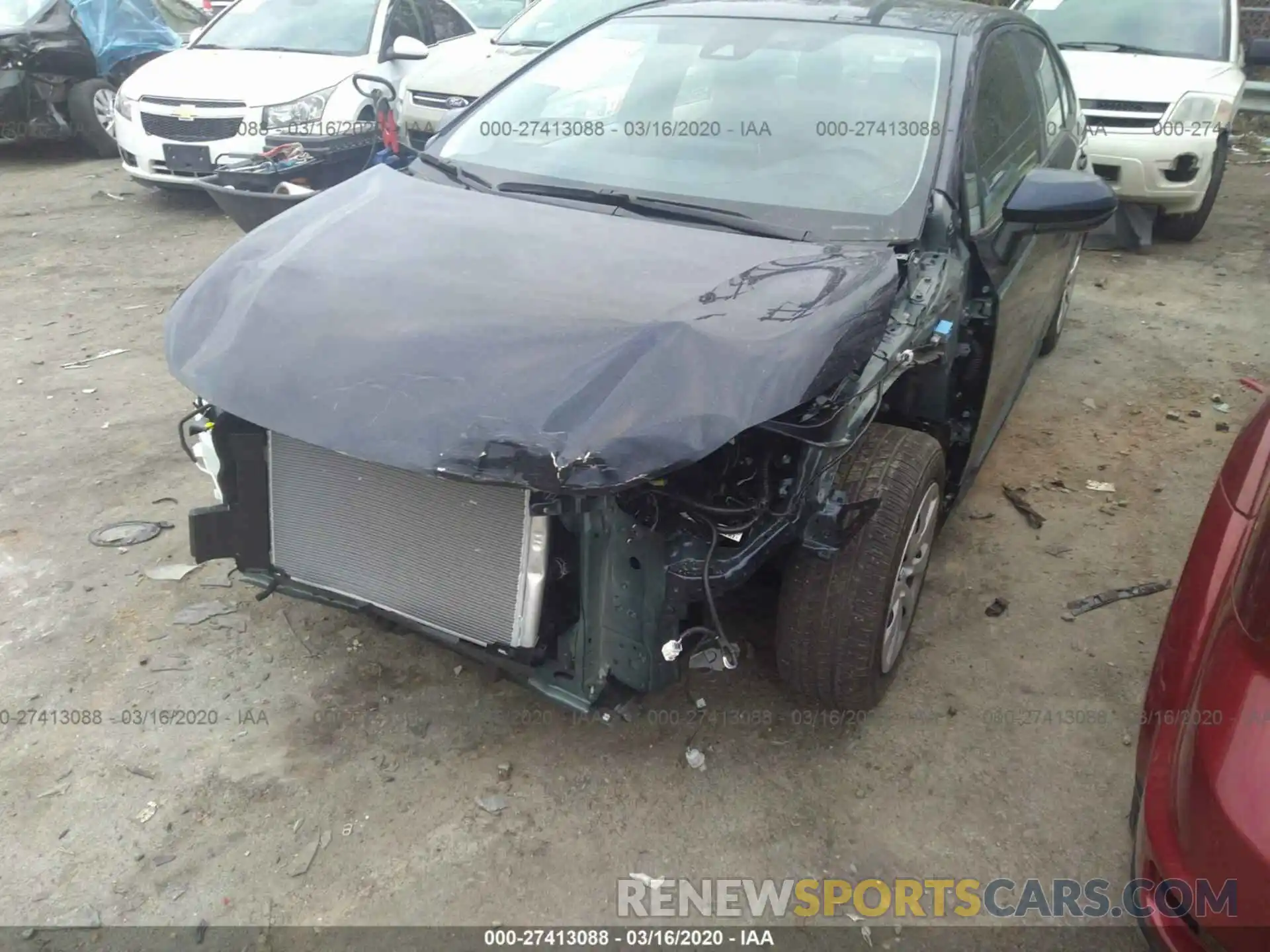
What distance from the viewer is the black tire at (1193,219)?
6.86 meters

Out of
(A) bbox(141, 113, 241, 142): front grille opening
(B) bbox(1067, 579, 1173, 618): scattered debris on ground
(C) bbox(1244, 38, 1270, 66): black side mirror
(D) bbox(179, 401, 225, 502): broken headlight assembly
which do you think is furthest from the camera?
(C) bbox(1244, 38, 1270, 66): black side mirror

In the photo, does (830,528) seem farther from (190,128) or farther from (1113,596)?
(190,128)

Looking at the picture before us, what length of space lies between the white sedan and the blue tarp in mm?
2387

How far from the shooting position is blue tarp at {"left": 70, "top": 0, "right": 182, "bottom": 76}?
9305 mm

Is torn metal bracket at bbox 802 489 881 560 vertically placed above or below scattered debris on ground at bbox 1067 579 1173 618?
above

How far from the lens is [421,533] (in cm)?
231

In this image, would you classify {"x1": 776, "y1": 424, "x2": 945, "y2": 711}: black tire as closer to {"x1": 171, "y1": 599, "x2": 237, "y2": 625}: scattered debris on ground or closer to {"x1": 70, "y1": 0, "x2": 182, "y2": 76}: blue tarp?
{"x1": 171, "y1": 599, "x2": 237, "y2": 625}: scattered debris on ground

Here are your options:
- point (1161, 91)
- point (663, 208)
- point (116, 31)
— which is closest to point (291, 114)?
point (116, 31)

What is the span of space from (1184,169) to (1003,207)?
4.54 metres

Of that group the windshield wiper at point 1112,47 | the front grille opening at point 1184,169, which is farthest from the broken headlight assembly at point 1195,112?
the windshield wiper at point 1112,47

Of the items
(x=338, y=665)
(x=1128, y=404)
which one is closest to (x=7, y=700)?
(x=338, y=665)

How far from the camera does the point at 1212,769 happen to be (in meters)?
1.53

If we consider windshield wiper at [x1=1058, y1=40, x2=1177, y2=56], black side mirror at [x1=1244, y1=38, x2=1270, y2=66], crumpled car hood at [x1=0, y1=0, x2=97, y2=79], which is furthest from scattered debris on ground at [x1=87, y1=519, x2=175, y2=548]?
black side mirror at [x1=1244, y1=38, x2=1270, y2=66]

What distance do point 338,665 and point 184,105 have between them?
567 centimetres
